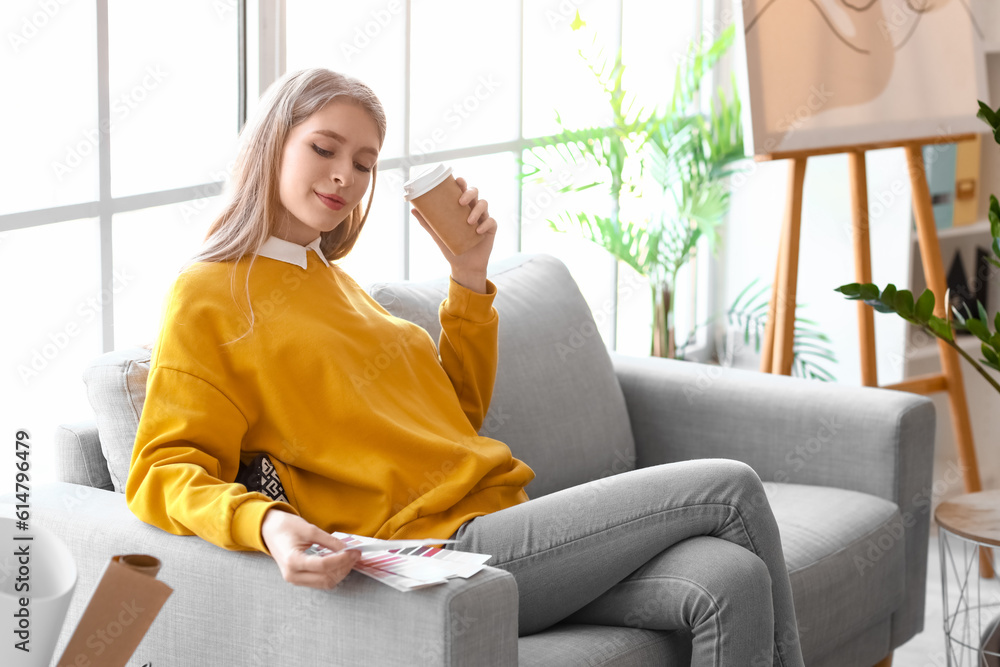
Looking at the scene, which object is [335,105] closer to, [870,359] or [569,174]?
[569,174]

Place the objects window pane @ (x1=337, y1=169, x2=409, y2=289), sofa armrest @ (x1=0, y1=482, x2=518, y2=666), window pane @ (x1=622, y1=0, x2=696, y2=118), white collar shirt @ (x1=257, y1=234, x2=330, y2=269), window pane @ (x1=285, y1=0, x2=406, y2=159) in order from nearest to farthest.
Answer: sofa armrest @ (x1=0, y1=482, x2=518, y2=666), white collar shirt @ (x1=257, y1=234, x2=330, y2=269), window pane @ (x1=285, y1=0, x2=406, y2=159), window pane @ (x1=337, y1=169, x2=409, y2=289), window pane @ (x1=622, y1=0, x2=696, y2=118)

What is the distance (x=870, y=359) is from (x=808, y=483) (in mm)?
706

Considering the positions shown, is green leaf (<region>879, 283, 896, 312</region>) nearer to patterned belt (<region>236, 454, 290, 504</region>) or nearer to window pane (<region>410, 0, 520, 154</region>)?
patterned belt (<region>236, 454, 290, 504</region>)

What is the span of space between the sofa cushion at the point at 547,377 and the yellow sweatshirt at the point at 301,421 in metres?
0.31

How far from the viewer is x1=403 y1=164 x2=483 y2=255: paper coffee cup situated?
1463 millimetres

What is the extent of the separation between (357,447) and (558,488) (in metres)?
0.65

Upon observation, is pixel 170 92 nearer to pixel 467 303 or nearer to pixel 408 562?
pixel 467 303

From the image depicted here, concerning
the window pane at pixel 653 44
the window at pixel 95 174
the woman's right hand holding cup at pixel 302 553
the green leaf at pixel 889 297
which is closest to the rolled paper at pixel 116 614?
the woman's right hand holding cup at pixel 302 553

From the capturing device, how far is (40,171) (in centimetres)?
170

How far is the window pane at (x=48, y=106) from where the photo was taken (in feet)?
5.36

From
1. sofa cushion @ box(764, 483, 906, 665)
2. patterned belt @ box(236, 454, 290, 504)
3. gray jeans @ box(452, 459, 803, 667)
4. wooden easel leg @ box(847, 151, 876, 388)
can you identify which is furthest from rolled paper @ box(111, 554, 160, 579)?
wooden easel leg @ box(847, 151, 876, 388)

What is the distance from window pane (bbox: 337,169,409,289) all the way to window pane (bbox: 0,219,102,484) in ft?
2.21

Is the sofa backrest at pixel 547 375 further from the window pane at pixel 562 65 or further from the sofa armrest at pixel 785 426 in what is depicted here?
the window pane at pixel 562 65

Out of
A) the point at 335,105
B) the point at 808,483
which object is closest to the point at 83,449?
the point at 335,105
